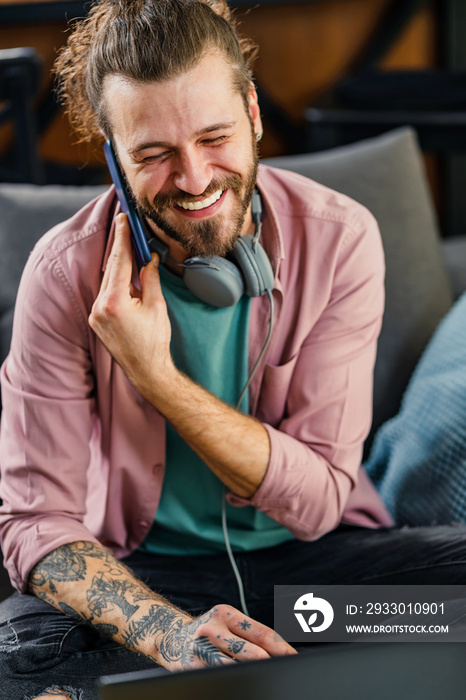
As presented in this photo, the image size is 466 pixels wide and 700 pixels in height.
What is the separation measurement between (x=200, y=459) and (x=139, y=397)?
0.14 metres

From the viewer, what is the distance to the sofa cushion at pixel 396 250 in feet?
4.97

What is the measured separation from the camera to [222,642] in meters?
0.88

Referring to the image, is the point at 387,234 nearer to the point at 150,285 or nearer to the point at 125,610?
the point at 150,285

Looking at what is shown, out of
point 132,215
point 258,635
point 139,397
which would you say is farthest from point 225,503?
point 132,215

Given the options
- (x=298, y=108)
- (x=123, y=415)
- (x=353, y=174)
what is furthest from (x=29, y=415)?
(x=298, y=108)

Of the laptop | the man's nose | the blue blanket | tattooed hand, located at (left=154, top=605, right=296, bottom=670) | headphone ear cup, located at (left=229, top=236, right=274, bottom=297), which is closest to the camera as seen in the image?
the laptop

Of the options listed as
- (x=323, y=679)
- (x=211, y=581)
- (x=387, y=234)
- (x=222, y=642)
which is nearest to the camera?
(x=323, y=679)

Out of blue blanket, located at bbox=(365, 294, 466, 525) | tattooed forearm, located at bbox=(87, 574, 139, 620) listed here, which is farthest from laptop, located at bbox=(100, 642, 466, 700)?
blue blanket, located at bbox=(365, 294, 466, 525)

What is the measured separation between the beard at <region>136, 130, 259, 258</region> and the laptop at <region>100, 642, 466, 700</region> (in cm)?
61

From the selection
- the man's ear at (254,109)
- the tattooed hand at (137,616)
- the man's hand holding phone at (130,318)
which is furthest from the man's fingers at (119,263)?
the tattooed hand at (137,616)

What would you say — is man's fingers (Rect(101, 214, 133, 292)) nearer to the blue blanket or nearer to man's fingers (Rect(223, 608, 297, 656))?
man's fingers (Rect(223, 608, 297, 656))

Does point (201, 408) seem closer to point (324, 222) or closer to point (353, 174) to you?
point (324, 222)

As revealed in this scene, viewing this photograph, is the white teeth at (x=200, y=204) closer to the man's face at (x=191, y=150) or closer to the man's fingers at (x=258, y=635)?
the man's face at (x=191, y=150)

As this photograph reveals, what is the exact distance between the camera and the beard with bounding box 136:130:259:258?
1.04m
